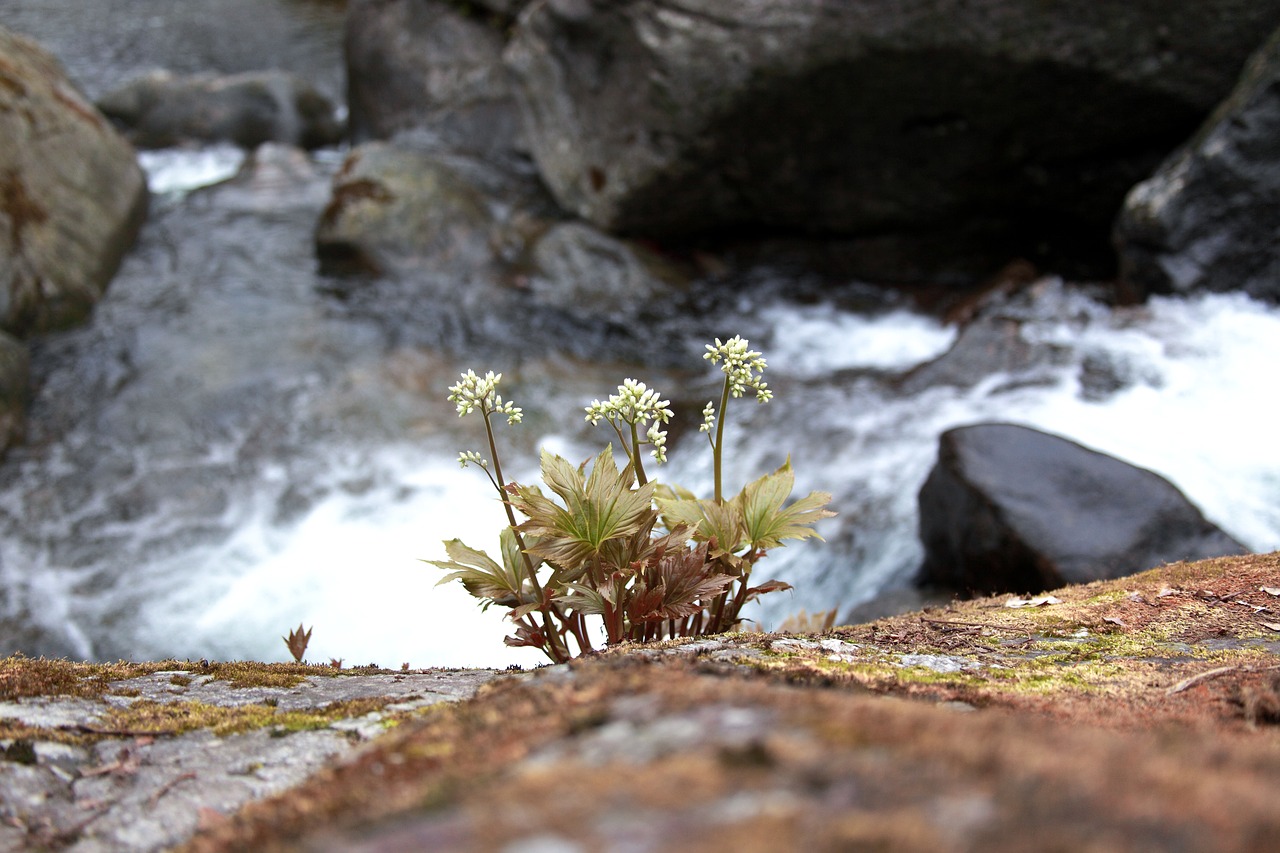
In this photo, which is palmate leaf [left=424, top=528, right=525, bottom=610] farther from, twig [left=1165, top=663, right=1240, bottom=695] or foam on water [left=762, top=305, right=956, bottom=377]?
foam on water [left=762, top=305, right=956, bottom=377]

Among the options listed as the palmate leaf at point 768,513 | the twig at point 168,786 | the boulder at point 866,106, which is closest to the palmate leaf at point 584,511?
the palmate leaf at point 768,513

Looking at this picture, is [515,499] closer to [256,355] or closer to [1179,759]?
[1179,759]

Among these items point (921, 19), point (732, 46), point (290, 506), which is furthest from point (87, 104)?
point (921, 19)

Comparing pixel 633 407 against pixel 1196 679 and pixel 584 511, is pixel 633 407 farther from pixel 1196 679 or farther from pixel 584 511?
pixel 1196 679

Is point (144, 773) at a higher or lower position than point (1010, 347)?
lower

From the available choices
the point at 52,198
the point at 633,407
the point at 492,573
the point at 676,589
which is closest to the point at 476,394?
the point at 633,407

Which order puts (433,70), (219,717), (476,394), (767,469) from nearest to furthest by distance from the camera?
1. (219,717)
2. (476,394)
3. (767,469)
4. (433,70)
